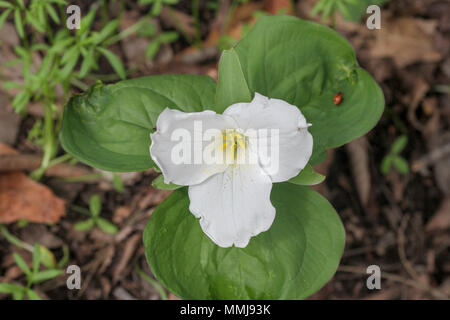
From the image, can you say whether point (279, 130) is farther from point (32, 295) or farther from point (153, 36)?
point (153, 36)

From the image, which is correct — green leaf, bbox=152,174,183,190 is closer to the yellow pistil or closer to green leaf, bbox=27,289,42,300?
the yellow pistil

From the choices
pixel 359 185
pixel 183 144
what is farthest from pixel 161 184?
pixel 359 185

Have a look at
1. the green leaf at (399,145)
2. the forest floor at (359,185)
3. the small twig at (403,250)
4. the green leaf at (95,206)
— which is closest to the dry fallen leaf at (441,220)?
the forest floor at (359,185)

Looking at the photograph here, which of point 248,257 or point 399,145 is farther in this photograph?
point 399,145

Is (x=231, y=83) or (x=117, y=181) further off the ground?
(x=231, y=83)

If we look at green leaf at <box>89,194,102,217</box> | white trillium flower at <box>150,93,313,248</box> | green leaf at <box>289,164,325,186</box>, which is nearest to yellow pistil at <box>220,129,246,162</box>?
white trillium flower at <box>150,93,313,248</box>
